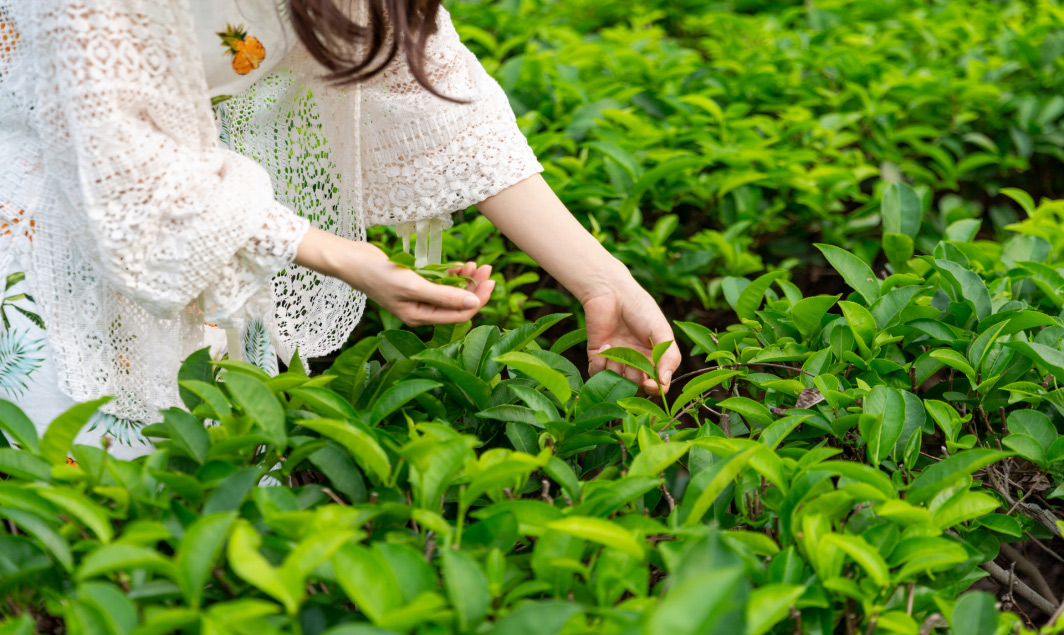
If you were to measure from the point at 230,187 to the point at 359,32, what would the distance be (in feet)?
0.96

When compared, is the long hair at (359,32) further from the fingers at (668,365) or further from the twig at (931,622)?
the twig at (931,622)

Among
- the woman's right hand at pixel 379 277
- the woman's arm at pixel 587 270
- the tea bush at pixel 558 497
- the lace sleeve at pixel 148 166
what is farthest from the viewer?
the woman's arm at pixel 587 270

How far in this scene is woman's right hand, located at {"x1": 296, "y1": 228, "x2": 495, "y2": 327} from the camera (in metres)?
1.24

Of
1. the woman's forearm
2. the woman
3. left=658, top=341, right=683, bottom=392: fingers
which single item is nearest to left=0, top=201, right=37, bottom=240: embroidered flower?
the woman

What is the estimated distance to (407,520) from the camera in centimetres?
110

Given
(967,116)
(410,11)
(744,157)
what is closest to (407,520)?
(410,11)

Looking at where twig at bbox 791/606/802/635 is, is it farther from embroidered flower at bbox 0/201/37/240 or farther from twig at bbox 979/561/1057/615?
embroidered flower at bbox 0/201/37/240

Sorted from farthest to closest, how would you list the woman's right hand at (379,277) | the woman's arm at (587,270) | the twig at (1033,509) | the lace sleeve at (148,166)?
1. the woman's arm at (587,270)
2. the twig at (1033,509)
3. the woman's right hand at (379,277)
4. the lace sleeve at (148,166)

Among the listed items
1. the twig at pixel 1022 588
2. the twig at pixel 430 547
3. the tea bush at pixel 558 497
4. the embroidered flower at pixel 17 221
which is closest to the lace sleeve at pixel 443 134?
the tea bush at pixel 558 497

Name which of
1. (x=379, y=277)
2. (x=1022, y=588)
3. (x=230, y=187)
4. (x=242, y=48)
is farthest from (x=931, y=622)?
(x=242, y=48)

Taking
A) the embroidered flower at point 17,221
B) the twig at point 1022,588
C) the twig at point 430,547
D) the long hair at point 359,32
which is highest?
the long hair at point 359,32

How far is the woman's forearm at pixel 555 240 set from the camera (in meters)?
1.59

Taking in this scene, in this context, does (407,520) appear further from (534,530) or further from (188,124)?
(188,124)

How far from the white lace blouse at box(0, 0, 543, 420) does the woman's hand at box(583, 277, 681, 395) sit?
0.28 metres
